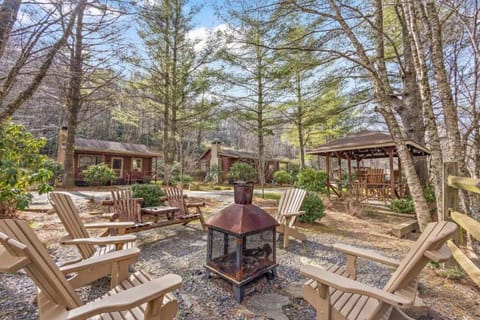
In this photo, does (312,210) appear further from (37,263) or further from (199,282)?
(37,263)

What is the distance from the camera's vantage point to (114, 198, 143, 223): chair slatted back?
13.0ft

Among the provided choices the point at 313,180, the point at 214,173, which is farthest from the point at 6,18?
the point at 214,173

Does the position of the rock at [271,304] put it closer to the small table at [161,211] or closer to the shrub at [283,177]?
the small table at [161,211]

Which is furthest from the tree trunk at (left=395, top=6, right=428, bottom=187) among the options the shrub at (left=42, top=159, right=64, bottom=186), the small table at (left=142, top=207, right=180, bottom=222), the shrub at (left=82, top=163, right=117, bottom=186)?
the shrub at (left=42, top=159, right=64, bottom=186)

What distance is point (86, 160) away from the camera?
49.7ft

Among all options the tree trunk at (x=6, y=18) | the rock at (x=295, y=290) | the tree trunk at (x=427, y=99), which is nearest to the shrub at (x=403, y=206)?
the tree trunk at (x=427, y=99)

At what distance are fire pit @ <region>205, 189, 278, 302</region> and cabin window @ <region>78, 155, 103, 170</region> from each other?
1550 cm

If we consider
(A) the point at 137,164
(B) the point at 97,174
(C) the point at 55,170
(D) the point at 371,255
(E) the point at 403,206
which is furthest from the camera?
(A) the point at 137,164

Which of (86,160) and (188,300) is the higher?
(86,160)

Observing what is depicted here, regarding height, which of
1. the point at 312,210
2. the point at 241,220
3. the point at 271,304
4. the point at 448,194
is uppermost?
the point at 448,194

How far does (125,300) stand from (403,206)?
7976 mm

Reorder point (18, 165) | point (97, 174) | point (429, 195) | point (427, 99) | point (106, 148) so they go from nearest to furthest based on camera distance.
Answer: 1. point (427, 99)
2. point (18, 165)
3. point (429, 195)
4. point (97, 174)
5. point (106, 148)

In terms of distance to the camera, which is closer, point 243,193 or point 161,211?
point 243,193

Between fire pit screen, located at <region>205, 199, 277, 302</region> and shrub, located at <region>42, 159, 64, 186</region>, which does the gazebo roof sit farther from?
shrub, located at <region>42, 159, 64, 186</region>
